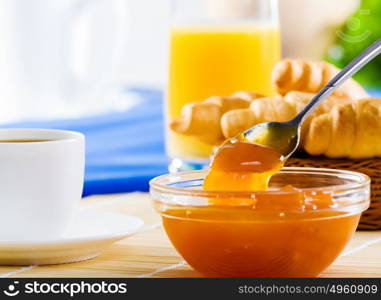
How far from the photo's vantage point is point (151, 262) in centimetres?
123

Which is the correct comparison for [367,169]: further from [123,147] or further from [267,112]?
[123,147]

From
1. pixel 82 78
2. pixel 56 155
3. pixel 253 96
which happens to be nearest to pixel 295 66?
pixel 253 96

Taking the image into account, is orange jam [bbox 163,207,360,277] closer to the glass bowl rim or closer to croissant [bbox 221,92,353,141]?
the glass bowl rim

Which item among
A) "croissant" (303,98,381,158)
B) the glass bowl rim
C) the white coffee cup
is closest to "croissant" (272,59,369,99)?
"croissant" (303,98,381,158)

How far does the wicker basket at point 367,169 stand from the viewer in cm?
146

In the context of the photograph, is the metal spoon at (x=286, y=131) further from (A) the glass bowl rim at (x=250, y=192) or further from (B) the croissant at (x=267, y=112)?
(B) the croissant at (x=267, y=112)

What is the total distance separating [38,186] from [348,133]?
21.1 inches

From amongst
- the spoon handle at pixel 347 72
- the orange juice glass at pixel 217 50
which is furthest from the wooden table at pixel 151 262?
the orange juice glass at pixel 217 50

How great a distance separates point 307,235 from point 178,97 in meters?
1.15

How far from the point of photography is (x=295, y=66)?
174 centimetres

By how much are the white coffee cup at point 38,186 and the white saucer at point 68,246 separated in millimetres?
19

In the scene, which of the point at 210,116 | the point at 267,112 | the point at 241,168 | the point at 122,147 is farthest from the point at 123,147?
the point at 241,168

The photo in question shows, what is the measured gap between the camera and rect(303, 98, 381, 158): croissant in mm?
1444

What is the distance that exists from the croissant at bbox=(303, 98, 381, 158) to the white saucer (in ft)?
1.14
